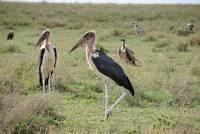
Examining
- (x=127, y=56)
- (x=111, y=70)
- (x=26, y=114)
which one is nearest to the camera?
(x=26, y=114)

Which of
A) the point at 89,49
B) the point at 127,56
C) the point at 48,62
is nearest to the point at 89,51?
the point at 89,49

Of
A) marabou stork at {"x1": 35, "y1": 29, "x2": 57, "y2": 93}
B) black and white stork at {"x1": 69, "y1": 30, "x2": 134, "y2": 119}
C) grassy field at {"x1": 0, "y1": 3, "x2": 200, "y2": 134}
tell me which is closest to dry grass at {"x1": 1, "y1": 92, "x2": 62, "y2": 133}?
grassy field at {"x1": 0, "y1": 3, "x2": 200, "y2": 134}

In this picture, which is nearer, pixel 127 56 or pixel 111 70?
pixel 111 70

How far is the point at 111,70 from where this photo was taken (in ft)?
25.9

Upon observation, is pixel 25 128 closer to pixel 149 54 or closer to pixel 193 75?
pixel 193 75

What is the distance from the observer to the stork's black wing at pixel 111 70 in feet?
25.6

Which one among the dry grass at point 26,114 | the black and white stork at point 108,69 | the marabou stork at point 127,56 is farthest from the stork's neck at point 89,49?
the marabou stork at point 127,56

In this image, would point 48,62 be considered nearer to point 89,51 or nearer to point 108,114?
point 89,51

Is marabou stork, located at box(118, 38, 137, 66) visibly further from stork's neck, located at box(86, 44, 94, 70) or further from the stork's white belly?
stork's neck, located at box(86, 44, 94, 70)

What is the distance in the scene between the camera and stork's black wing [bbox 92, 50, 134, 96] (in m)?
7.80

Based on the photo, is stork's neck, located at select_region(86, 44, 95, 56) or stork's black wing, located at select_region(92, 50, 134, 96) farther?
stork's neck, located at select_region(86, 44, 95, 56)

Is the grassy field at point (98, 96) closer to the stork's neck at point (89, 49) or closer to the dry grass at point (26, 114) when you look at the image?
the dry grass at point (26, 114)

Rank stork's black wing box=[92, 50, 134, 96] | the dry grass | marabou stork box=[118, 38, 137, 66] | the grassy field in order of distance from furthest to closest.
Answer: marabou stork box=[118, 38, 137, 66] < stork's black wing box=[92, 50, 134, 96] < the grassy field < the dry grass

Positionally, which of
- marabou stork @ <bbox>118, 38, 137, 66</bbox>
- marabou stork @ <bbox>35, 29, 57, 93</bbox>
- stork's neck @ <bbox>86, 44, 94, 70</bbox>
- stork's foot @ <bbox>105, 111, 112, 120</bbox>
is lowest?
marabou stork @ <bbox>118, 38, 137, 66</bbox>
